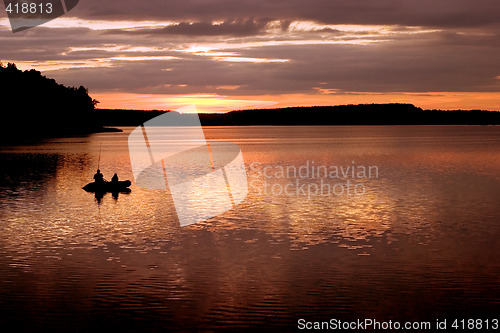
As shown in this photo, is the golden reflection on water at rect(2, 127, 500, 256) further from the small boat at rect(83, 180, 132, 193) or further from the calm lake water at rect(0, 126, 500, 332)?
the small boat at rect(83, 180, 132, 193)

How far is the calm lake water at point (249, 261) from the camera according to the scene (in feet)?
57.6

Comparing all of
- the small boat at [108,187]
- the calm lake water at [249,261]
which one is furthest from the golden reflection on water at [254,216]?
the small boat at [108,187]

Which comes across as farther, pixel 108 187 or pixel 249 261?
pixel 108 187

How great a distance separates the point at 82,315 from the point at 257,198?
2738cm

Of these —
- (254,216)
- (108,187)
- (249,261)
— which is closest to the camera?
(249,261)

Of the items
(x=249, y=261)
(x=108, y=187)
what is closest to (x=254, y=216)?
(x=249, y=261)

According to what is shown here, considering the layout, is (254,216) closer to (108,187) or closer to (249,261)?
(249,261)

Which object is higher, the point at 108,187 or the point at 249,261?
the point at 108,187

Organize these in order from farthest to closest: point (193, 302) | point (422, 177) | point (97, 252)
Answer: point (422, 177) → point (97, 252) → point (193, 302)

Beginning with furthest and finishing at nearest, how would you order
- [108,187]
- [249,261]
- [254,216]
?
1. [108,187]
2. [254,216]
3. [249,261]

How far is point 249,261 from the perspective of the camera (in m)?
24.0

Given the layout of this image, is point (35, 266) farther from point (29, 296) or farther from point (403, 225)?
point (403, 225)

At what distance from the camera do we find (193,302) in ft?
60.5

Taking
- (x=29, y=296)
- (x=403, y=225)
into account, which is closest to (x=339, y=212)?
(x=403, y=225)
